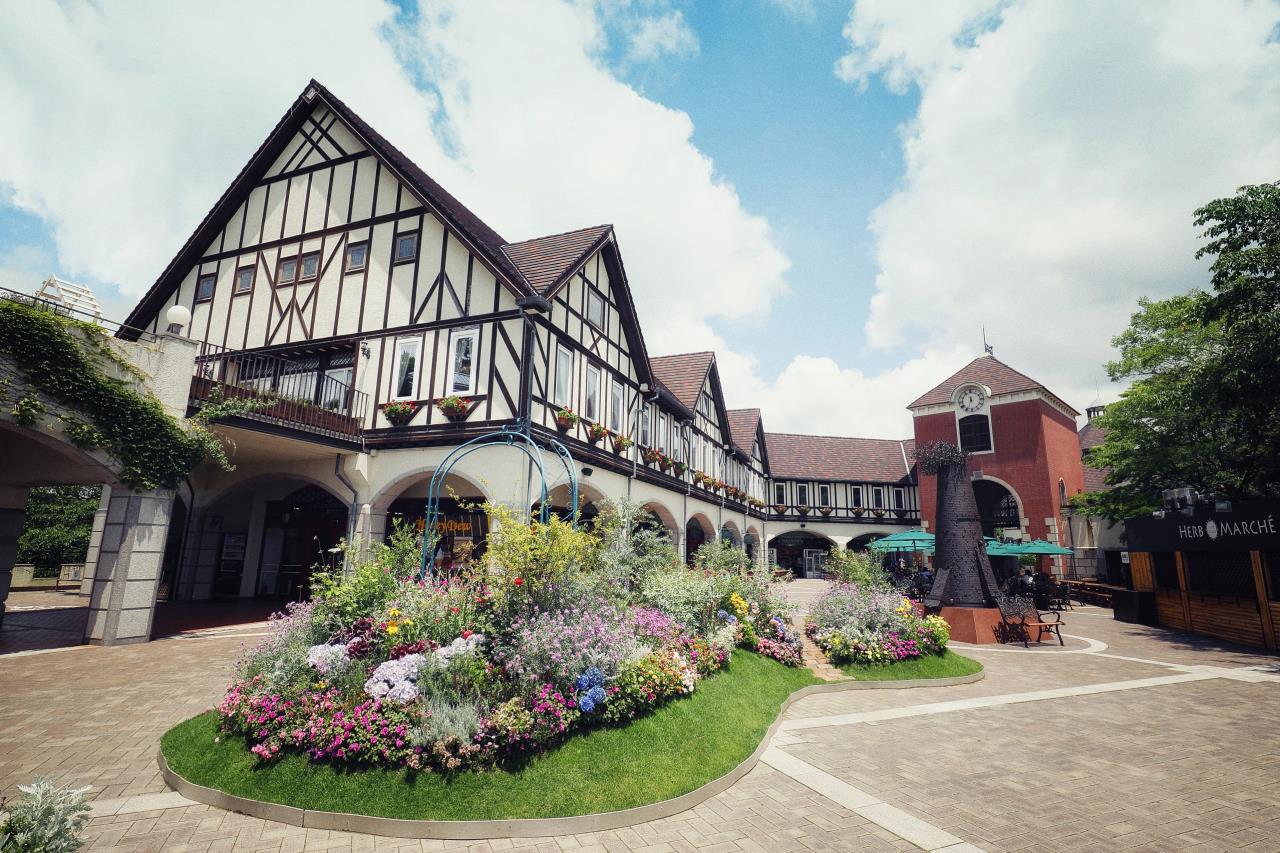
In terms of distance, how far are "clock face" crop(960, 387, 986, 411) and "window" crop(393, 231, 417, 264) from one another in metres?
30.7

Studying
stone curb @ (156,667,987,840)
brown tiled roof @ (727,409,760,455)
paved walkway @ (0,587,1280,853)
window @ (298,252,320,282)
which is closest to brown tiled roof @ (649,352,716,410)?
brown tiled roof @ (727,409,760,455)

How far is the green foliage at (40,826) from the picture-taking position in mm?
2717

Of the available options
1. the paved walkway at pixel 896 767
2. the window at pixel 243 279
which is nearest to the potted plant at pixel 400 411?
the paved walkway at pixel 896 767

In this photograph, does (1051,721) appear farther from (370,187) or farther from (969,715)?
(370,187)

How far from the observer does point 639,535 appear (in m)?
10.1

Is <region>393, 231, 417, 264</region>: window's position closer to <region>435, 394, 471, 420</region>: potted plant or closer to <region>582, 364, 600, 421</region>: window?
<region>435, 394, 471, 420</region>: potted plant

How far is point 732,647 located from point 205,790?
6.42 metres

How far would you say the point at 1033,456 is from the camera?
102 feet

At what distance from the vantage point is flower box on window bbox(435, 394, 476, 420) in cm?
1373

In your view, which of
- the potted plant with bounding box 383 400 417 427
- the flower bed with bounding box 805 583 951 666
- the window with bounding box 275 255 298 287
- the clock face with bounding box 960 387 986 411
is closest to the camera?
the flower bed with bounding box 805 583 951 666

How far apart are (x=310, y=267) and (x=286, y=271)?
2.99 ft

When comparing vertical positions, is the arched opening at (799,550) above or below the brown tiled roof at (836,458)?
below

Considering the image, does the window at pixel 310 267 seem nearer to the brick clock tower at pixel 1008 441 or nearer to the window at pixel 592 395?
the window at pixel 592 395

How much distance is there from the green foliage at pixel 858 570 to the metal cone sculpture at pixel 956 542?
64.0 inches
